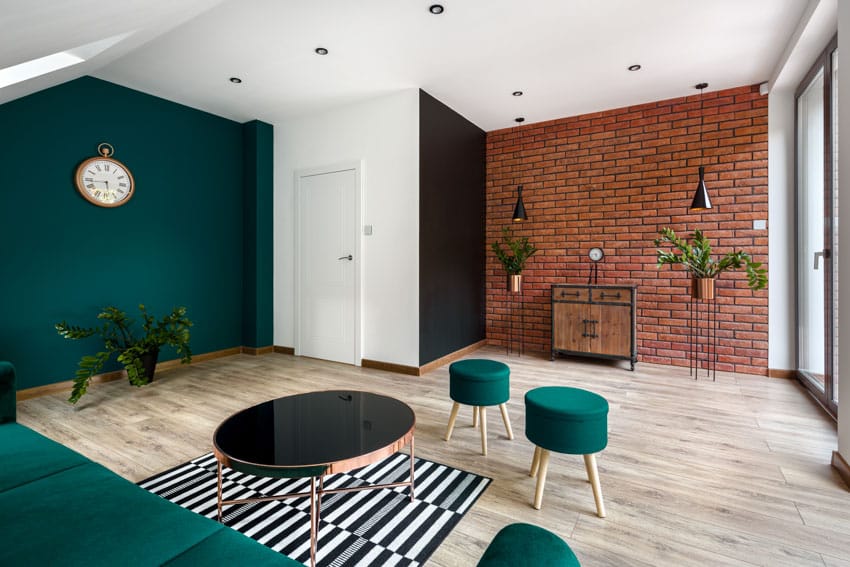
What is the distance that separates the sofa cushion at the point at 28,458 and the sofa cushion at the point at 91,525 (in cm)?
7

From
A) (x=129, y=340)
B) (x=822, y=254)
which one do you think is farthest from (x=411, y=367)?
(x=822, y=254)

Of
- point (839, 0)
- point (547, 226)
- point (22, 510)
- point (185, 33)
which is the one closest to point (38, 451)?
point (22, 510)

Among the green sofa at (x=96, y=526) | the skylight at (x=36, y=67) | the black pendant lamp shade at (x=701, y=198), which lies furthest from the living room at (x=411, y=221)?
the green sofa at (x=96, y=526)

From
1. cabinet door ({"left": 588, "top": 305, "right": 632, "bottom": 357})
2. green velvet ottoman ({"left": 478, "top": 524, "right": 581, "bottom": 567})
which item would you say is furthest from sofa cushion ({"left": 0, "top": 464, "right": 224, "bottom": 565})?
cabinet door ({"left": 588, "top": 305, "right": 632, "bottom": 357})

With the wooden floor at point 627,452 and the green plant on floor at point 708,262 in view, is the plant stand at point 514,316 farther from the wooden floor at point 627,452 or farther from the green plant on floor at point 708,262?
the green plant on floor at point 708,262

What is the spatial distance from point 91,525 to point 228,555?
1.37 feet

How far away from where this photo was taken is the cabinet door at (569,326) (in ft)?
15.1

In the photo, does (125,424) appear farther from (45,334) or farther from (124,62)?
(124,62)

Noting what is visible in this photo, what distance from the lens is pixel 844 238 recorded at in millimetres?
2141

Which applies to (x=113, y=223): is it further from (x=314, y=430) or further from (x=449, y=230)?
(x=314, y=430)

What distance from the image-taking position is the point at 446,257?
4699 mm

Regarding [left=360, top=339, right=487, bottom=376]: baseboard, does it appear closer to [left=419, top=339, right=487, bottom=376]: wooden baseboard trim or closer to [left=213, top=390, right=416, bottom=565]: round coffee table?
[left=419, top=339, right=487, bottom=376]: wooden baseboard trim

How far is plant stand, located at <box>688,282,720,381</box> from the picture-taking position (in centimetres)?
433

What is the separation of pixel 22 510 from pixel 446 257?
12.8 feet
